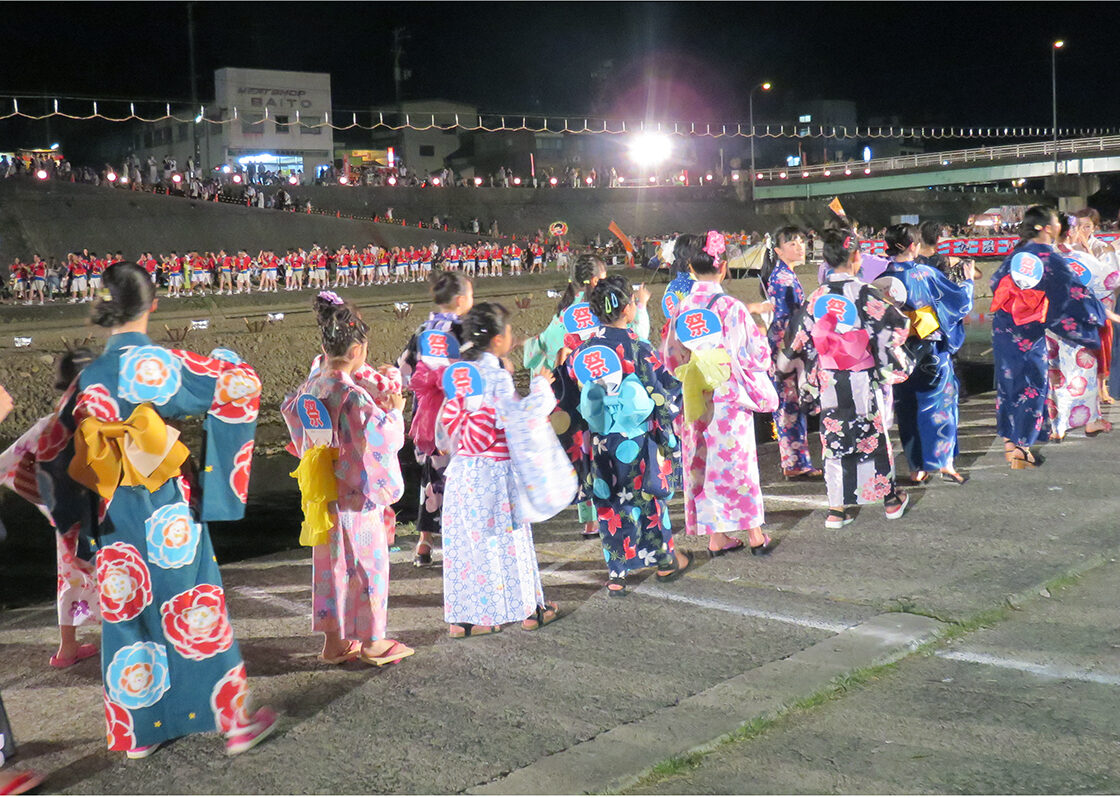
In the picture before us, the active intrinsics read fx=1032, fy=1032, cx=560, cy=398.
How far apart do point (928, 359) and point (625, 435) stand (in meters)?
3.06

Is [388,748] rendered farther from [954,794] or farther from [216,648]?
[954,794]

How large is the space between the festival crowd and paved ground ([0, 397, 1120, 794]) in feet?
0.67

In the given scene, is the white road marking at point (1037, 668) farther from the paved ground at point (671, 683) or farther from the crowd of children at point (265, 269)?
the crowd of children at point (265, 269)

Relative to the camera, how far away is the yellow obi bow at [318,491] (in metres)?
4.46

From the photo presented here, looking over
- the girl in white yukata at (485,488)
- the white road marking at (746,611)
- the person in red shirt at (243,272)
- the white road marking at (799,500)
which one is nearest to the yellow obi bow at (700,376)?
the white road marking at (746,611)

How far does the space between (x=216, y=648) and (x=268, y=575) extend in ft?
7.88

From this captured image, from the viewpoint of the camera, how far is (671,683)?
13.7ft

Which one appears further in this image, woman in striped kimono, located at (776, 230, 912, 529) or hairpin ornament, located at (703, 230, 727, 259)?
woman in striped kimono, located at (776, 230, 912, 529)

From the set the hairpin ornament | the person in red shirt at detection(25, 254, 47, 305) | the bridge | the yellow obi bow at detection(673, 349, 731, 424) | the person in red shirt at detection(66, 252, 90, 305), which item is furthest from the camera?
→ the bridge

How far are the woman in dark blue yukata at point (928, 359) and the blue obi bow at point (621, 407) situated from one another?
8.81ft

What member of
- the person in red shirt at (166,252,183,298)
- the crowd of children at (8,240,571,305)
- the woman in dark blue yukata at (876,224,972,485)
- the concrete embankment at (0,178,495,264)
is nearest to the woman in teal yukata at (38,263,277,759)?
the woman in dark blue yukata at (876,224,972,485)

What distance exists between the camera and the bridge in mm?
46500

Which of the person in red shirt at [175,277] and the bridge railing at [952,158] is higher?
the bridge railing at [952,158]

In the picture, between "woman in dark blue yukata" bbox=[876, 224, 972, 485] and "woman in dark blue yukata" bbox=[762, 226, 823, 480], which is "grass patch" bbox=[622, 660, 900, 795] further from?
"woman in dark blue yukata" bbox=[762, 226, 823, 480]
